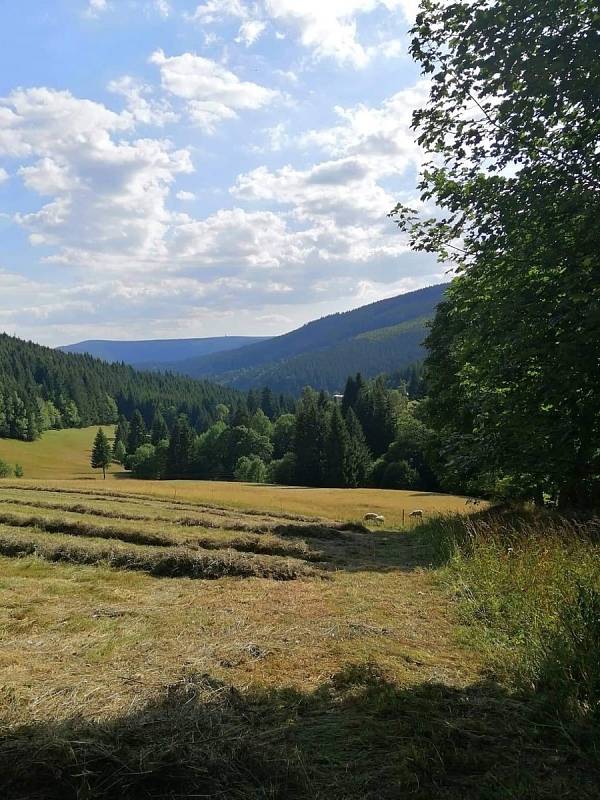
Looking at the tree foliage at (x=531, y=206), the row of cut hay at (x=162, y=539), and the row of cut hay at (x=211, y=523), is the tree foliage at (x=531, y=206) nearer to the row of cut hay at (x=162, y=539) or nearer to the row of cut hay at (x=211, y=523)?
the row of cut hay at (x=162, y=539)

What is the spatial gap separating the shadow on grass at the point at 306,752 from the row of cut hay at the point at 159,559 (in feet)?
19.6

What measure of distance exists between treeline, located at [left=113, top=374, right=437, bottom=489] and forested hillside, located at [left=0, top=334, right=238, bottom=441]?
27.1 m

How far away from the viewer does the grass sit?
3469 mm

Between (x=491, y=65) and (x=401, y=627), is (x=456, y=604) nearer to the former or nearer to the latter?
(x=401, y=627)

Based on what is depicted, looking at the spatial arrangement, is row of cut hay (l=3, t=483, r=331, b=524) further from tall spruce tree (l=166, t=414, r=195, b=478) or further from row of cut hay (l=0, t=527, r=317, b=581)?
tall spruce tree (l=166, t=414, r=195, b=478)

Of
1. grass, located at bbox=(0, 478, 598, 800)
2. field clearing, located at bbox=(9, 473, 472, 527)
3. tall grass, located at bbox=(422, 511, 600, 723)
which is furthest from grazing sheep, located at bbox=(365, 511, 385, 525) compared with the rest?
tall grass, located at bbox=(422, 511, 600, 723)

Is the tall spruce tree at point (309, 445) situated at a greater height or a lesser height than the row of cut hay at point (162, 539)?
lesser

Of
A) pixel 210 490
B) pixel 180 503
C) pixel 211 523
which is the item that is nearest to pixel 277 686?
pixel 211 523

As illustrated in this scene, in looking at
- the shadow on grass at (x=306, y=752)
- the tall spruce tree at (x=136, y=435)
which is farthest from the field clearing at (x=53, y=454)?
the shadow on grass at (x=306, y=752)

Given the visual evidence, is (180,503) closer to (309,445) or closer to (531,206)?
(531,206)

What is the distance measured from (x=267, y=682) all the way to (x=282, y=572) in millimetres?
5550

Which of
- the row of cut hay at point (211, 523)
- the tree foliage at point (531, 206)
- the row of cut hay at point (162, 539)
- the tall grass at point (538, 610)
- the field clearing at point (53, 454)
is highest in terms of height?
the tree foliage at point (531, 206)

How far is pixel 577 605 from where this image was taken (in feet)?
18.3

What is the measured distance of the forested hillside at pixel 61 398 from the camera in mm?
127438
